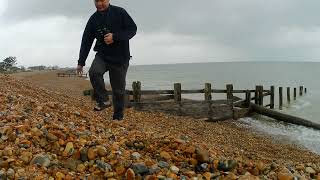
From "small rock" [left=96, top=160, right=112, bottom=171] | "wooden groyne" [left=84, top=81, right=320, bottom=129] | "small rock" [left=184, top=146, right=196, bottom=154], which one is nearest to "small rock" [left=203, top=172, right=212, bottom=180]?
"small rock" [left=184, top=146, right=196, bottom=154]

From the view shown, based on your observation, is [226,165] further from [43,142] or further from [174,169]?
[43,142]

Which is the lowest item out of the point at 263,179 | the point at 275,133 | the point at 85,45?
the point at 275,133

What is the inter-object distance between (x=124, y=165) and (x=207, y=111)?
487 inches

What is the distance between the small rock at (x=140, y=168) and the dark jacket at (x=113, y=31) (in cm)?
316

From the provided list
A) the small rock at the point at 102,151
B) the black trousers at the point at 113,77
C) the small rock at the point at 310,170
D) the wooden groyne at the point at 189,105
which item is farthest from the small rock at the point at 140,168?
the wooden groyne at the point at 189,105

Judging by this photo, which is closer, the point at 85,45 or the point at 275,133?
the point at 85,45

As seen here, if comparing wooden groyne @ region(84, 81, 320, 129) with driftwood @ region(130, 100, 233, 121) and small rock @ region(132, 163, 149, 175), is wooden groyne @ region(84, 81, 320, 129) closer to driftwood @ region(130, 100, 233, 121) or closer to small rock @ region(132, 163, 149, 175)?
driftwood @ region(130, 100, 233, 121)

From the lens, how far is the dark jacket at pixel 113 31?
7.69 metres

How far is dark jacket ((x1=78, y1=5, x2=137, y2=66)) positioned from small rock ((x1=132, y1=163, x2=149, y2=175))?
3156 millimetres

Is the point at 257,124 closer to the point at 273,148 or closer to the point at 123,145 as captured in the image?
the point at 273,148

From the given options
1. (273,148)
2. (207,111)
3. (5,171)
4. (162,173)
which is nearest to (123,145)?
(162,173)

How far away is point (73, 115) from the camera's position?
7660 mm

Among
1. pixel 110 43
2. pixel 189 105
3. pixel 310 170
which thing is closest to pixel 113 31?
pixel 110 43

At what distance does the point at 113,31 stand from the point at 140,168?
11.3 ft
